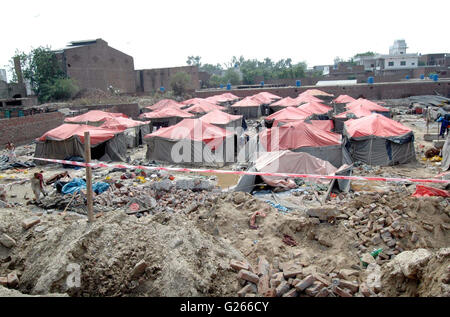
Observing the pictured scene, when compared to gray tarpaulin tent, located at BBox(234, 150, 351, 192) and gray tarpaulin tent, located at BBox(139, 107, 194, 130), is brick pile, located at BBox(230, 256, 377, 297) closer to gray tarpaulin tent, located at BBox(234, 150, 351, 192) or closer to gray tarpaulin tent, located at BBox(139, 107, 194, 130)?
gray tarpaulin tent, located at BBox(234, 150, 351, 192)

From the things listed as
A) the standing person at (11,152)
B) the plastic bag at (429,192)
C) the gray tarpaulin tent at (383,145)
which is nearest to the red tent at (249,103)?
the gray tarpaulin tent at (383,145)

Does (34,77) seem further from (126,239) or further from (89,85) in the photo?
(126,239)

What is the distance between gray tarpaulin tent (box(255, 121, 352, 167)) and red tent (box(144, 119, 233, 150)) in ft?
6.72

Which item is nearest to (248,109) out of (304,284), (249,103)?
(249,103)

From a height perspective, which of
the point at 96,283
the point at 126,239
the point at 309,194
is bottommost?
the point at 309,194

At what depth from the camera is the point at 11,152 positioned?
15977 millimetres

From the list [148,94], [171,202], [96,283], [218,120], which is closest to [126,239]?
[96,283]

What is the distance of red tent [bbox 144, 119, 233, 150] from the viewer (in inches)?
568

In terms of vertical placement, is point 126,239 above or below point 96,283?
above

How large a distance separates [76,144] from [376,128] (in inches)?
483

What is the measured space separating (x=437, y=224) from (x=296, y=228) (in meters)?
2.30

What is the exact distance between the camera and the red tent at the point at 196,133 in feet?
47.3

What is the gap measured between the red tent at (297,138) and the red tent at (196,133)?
2079 mm

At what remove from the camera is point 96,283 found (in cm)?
419
